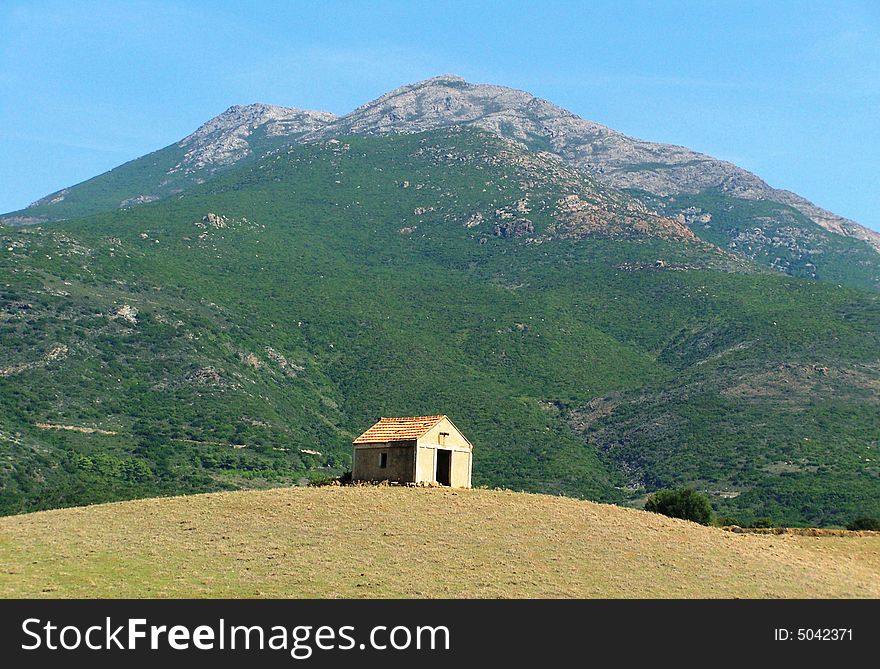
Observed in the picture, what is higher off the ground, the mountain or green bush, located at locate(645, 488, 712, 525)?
the mountain

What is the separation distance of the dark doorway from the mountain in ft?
92.4

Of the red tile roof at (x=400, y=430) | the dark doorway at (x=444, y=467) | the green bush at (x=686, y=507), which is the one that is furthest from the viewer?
the green bush at (x=686, y=507)

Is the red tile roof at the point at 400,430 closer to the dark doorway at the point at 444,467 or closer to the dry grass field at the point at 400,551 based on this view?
the dark doorway at the point at 444,467

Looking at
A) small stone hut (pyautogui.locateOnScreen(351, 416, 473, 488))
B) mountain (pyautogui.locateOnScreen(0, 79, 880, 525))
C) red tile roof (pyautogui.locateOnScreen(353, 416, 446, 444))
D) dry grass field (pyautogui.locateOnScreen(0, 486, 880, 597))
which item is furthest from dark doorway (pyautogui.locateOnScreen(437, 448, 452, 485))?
mountain (pyautogui.locateOnScreen(0, 79, 880, 525))

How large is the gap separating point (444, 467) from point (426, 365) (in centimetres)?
8400

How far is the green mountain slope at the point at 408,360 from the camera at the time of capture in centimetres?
10294

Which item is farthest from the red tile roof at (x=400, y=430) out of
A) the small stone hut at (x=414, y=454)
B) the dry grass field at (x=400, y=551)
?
the dry grass field at (x=400, y=551)

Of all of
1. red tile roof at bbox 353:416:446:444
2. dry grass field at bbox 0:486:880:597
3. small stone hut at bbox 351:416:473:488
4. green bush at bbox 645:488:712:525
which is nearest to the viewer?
dry grass field at bbox 0:486:880:597

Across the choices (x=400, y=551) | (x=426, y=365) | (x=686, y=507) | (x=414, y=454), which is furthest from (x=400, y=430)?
(x=426, y=365)

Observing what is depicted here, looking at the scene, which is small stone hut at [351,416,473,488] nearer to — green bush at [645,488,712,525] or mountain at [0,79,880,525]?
green bush at [645,488,712,525]

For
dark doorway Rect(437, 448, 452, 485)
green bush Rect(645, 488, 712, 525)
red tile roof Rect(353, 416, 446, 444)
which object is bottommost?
green bush Rect(645, 488, 712, 525)

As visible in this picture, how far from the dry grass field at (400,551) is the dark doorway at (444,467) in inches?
82.0

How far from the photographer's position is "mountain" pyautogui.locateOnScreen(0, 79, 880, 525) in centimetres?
10238

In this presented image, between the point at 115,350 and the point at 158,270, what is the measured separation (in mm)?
32336
